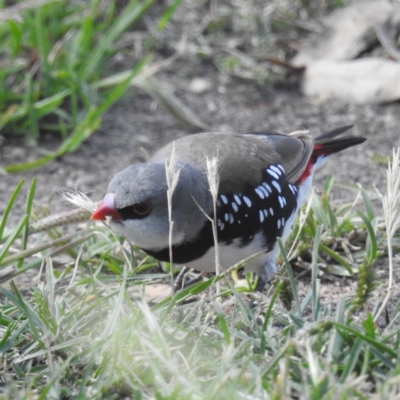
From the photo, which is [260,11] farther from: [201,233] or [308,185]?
[201,233]

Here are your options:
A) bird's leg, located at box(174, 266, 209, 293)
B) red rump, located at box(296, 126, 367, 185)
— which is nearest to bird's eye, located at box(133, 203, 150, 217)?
bird's leg, located at box(174, 266, 209, 293)

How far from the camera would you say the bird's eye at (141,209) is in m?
3.54

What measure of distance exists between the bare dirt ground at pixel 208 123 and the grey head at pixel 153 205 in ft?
5.06

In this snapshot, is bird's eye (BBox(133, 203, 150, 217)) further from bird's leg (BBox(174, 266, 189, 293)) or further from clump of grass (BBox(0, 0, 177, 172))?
clump of grass (BBox(0, 0, 177, 172))

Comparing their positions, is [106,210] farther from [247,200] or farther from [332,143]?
[332,143]

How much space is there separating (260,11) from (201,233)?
3.86 m

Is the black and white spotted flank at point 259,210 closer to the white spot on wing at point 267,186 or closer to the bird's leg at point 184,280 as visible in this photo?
the white spot on wing at point 267,186

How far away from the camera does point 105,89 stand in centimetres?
630

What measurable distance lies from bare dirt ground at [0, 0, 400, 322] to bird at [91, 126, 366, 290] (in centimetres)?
97

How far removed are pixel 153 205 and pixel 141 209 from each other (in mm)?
59

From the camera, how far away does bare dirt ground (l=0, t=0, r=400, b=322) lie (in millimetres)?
5547

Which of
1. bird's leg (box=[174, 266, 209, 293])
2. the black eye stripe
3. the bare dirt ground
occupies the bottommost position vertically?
bird's leg (box=[174, 266, 209, 293])

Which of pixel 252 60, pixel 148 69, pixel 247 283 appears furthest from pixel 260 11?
pixel 247 283

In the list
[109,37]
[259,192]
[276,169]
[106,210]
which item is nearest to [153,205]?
[106,210]
